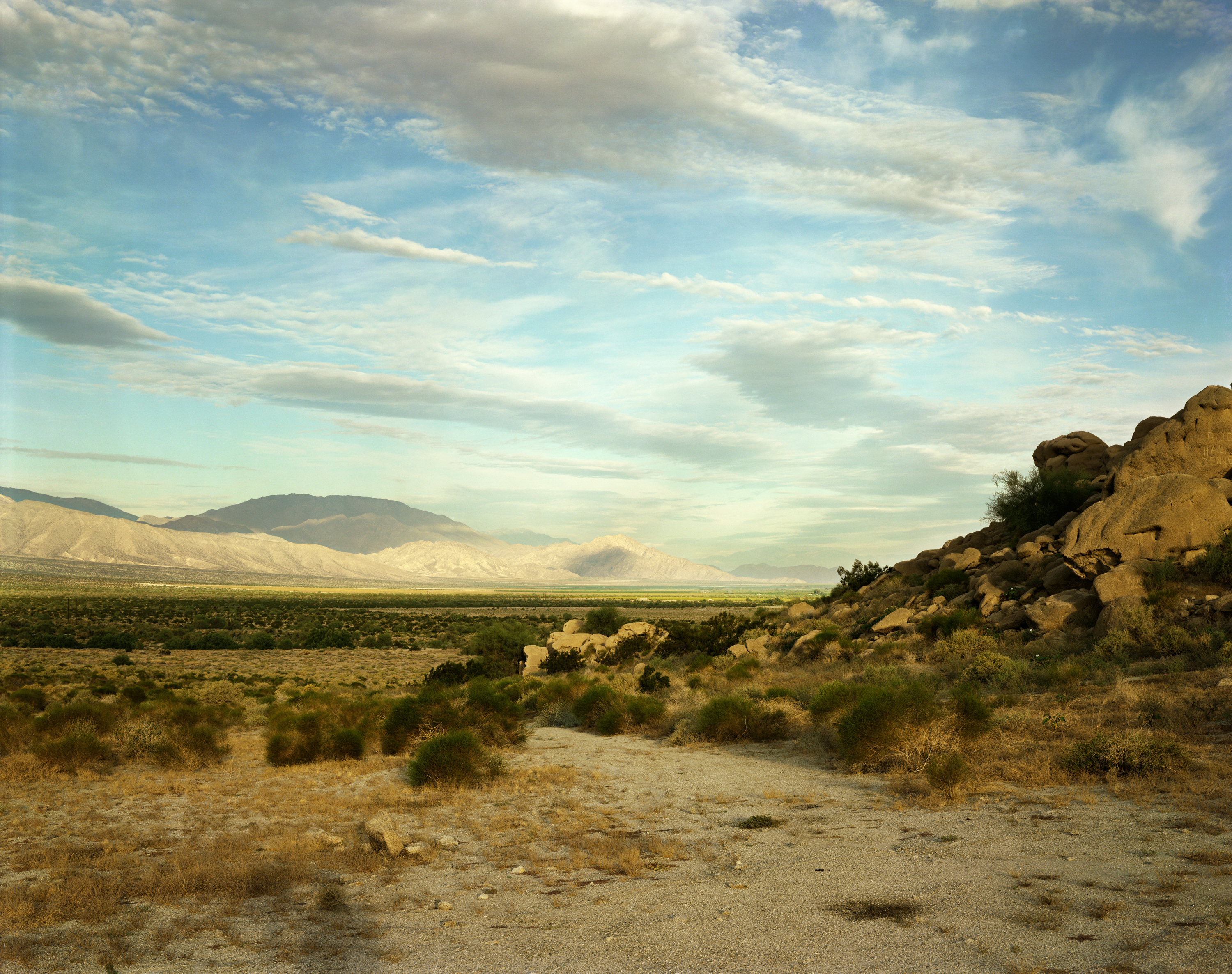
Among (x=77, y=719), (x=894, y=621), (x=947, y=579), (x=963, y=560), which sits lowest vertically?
(x=77, y=719)

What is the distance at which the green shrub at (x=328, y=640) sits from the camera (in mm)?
60812

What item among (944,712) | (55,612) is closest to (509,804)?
(944,712)

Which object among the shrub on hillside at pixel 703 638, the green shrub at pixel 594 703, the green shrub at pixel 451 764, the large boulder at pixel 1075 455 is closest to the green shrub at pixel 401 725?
the green shrub at pixel 451 764

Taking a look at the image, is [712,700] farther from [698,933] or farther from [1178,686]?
[698,933]

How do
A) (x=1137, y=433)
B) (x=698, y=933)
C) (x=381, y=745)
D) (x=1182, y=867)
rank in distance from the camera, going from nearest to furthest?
(x=698, y=933) → (x=1182, y=867) → (x=381, y=745) → (x=1137, y=433)

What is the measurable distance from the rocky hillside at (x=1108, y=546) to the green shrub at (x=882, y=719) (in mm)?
9920

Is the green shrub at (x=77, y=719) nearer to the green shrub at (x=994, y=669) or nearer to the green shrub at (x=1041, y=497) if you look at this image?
the green shrub at (x=994, y=669)

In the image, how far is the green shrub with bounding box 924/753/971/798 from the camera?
440 inches

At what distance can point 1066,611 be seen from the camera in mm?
22547

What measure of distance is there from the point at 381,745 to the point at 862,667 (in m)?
15.6

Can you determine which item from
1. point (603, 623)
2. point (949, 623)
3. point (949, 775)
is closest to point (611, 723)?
point (949, 775)

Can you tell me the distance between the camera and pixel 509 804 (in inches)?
522

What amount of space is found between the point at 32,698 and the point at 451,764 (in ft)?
66.6

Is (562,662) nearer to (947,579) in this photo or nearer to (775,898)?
(947,579)
